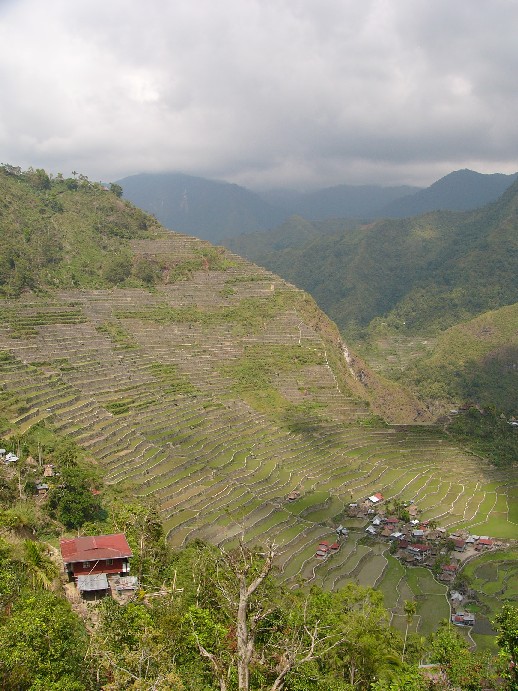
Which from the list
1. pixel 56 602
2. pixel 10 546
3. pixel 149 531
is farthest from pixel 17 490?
pixel 56 602

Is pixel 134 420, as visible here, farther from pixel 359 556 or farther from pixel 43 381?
pixel 359 556

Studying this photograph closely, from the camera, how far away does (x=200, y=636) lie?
11.7m

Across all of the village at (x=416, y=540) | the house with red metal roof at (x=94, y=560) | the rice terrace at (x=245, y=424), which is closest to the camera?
the house with red metal roof at (x=94, y=560)

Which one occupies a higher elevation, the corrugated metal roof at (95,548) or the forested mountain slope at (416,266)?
the forested mountain slope at (416,266)

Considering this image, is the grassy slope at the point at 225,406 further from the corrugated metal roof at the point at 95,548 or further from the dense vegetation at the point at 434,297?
the dense vegetation at the point at 434,297

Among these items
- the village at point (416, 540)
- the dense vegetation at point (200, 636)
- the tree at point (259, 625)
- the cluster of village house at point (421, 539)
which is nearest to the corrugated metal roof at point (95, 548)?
the dense vegetation at point (200, 636)

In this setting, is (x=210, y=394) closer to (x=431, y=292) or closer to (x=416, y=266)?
(x=431, y=292)

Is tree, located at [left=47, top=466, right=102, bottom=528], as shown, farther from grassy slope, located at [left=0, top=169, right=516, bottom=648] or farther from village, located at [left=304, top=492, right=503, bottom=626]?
village, located at [left=304, top=492, right=503, bottom=626]

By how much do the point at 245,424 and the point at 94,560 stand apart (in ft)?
65.2

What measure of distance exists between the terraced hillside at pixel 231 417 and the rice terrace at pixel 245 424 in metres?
0.11

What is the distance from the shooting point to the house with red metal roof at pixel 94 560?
16875 millimetres

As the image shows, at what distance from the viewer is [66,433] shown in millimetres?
28094

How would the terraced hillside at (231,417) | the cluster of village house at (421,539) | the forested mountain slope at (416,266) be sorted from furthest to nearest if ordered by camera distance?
1. the forested mountain slope at (416,266)
2. the cluster of village house at (421,539)
3. the terraced hillside at (231,417)

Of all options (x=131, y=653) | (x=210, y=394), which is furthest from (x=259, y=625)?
(x=210, y=394)
